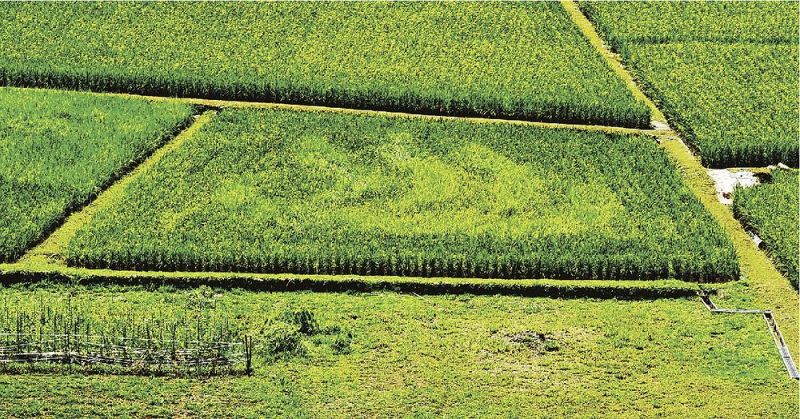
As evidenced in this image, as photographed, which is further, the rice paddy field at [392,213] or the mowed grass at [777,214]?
the mowed grass at [777,214]

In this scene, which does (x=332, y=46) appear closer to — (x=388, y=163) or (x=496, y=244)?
(x=388, y=163)

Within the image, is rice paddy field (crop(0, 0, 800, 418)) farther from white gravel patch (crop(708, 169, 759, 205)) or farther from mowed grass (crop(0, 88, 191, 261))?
white gravel patch (crop(708, 169, 759, 205))

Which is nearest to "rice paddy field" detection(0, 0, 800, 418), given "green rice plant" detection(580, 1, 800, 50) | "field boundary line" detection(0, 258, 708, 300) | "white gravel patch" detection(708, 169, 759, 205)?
"field boundary line" detection(0, 258, 708, 300)

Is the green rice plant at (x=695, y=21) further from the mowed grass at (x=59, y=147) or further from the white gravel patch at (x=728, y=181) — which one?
the mowed grass at (x=59, y=147)

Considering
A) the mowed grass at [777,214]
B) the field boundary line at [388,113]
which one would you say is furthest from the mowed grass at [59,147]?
the mowed grass at [777,214]

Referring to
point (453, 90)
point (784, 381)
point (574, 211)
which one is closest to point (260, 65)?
point (453, 90)

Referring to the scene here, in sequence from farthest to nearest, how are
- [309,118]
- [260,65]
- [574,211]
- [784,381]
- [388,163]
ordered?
[260,65] → [309,118] → [388,163] → [574,211] → [784,381]
